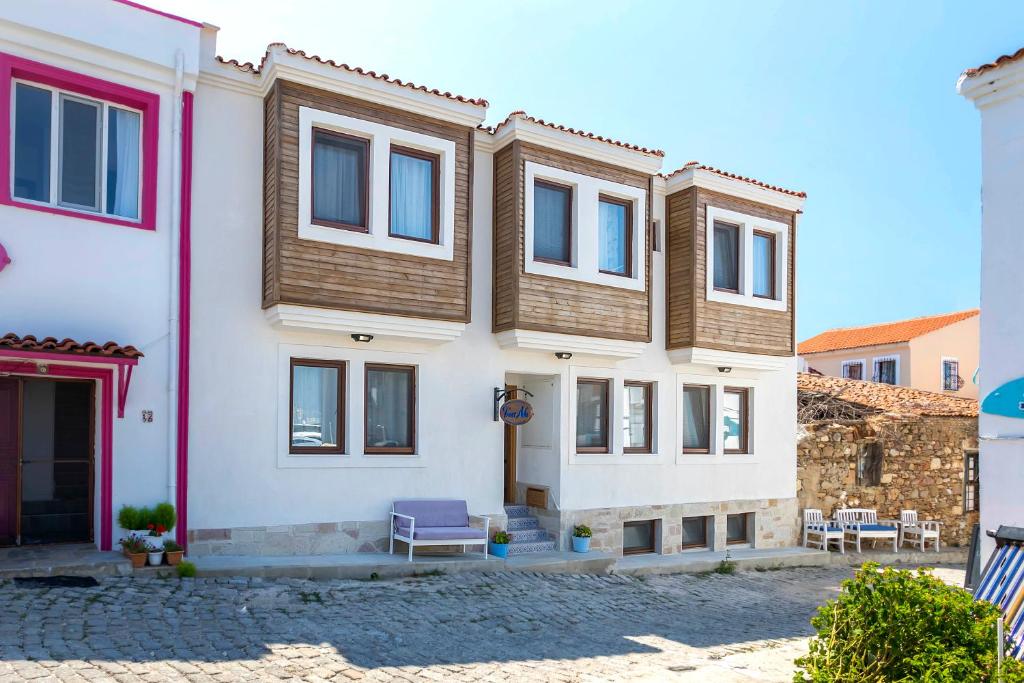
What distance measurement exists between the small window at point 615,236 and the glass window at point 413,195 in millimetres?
3262

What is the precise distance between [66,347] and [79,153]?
106 inches

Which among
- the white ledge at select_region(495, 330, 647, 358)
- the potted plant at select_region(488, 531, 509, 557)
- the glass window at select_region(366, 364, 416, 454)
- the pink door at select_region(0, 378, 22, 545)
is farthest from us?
the white ledge at select_region(495, 330, 647, 358)

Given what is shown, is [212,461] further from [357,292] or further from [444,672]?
[444,672]

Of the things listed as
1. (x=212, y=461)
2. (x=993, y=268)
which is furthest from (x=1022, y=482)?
(x=212, y=461)

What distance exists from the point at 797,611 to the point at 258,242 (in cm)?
943

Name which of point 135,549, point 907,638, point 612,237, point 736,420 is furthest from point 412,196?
point 907,638

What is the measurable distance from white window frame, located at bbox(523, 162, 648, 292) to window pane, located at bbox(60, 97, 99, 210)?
20.4 ft

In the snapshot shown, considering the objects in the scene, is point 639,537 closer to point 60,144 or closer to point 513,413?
point 513,413

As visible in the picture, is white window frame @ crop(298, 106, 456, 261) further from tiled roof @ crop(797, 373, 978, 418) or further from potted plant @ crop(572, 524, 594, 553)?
tiled roof @ crop(797, 373, 978, 418)

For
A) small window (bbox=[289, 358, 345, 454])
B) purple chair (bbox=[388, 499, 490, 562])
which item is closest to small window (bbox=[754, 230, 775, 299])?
purple chair (bbox=[388, 499, 490, 562])

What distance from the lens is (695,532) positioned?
15922 mm

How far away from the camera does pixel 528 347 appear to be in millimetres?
13273

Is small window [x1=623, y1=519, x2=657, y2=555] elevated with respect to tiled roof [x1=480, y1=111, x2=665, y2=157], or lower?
lower

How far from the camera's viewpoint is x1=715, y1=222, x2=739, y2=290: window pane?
16.0m
